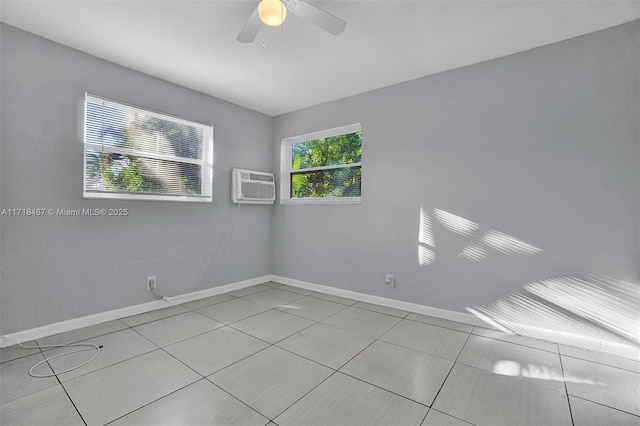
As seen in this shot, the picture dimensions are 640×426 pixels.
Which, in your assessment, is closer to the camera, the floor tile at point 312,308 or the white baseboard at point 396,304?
the white baseboard at point 396,304

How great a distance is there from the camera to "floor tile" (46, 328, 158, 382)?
1.85m

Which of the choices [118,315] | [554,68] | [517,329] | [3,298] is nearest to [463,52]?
[554,68]

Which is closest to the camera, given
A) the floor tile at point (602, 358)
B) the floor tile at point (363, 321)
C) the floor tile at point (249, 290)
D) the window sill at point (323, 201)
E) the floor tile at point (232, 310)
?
the floor tile at point (602, 358)

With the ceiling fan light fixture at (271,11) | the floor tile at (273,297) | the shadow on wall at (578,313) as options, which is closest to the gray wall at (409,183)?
the shadow on wall at (578,313)

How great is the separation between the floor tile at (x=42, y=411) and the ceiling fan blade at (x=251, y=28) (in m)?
2.46

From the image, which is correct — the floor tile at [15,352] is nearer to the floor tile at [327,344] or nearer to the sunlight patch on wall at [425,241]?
the floor tile at [327,344]

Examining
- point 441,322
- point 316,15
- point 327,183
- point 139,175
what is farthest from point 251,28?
point 441,322

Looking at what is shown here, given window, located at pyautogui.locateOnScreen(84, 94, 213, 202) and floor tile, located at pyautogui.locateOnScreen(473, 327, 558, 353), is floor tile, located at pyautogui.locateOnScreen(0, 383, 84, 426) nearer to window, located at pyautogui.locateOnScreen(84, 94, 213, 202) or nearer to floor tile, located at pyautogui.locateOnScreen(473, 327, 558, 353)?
window, located at pyautogui.locateOnScreen(84, 94, 213, 202)

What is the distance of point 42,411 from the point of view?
1.45m

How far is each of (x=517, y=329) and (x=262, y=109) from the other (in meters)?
3.95

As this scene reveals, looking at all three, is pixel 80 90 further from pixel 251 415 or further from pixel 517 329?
pixel 517 329

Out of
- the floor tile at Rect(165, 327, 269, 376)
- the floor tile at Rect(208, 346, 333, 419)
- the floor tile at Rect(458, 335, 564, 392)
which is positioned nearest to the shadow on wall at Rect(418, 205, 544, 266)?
the floor tile at Rect(458, 335, 564, 392)

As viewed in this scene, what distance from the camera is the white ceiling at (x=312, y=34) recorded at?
1.96 m

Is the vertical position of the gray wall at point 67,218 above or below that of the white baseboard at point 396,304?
above
